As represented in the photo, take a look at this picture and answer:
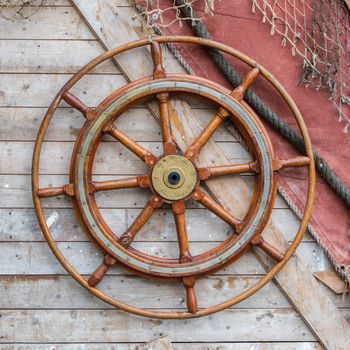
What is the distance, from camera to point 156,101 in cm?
268

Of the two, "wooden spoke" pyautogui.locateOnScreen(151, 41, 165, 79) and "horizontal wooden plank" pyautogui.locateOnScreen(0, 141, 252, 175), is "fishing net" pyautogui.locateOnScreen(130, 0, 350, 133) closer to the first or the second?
"wooden spoke" pyautogui.locateOnScreen(151, 41, 165, 79)

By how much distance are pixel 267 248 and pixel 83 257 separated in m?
0.71

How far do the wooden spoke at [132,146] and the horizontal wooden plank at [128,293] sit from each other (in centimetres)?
48

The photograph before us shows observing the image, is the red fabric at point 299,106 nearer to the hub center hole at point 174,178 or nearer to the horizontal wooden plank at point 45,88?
the horizontal wooden plank at point 45,88

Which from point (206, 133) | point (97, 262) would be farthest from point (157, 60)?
point (97, 262)

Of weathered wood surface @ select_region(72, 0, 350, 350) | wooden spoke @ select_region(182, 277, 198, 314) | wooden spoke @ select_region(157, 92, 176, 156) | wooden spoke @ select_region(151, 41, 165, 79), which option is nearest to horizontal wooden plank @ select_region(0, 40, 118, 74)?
weathered wood surface @ select_region(72, 0, 350, 350)

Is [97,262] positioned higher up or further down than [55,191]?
further down

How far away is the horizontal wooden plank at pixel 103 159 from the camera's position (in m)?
2.68

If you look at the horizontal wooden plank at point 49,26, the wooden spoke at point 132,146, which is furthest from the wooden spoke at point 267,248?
the horizontal wooden plank at point 49,26

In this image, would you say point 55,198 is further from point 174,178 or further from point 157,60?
point 157,60

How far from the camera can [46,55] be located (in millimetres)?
2721

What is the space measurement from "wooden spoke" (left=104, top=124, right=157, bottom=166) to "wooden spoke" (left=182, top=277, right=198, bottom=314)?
45cm

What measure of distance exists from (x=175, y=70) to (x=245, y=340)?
108cm

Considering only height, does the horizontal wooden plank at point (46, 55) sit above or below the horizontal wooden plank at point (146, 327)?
above
